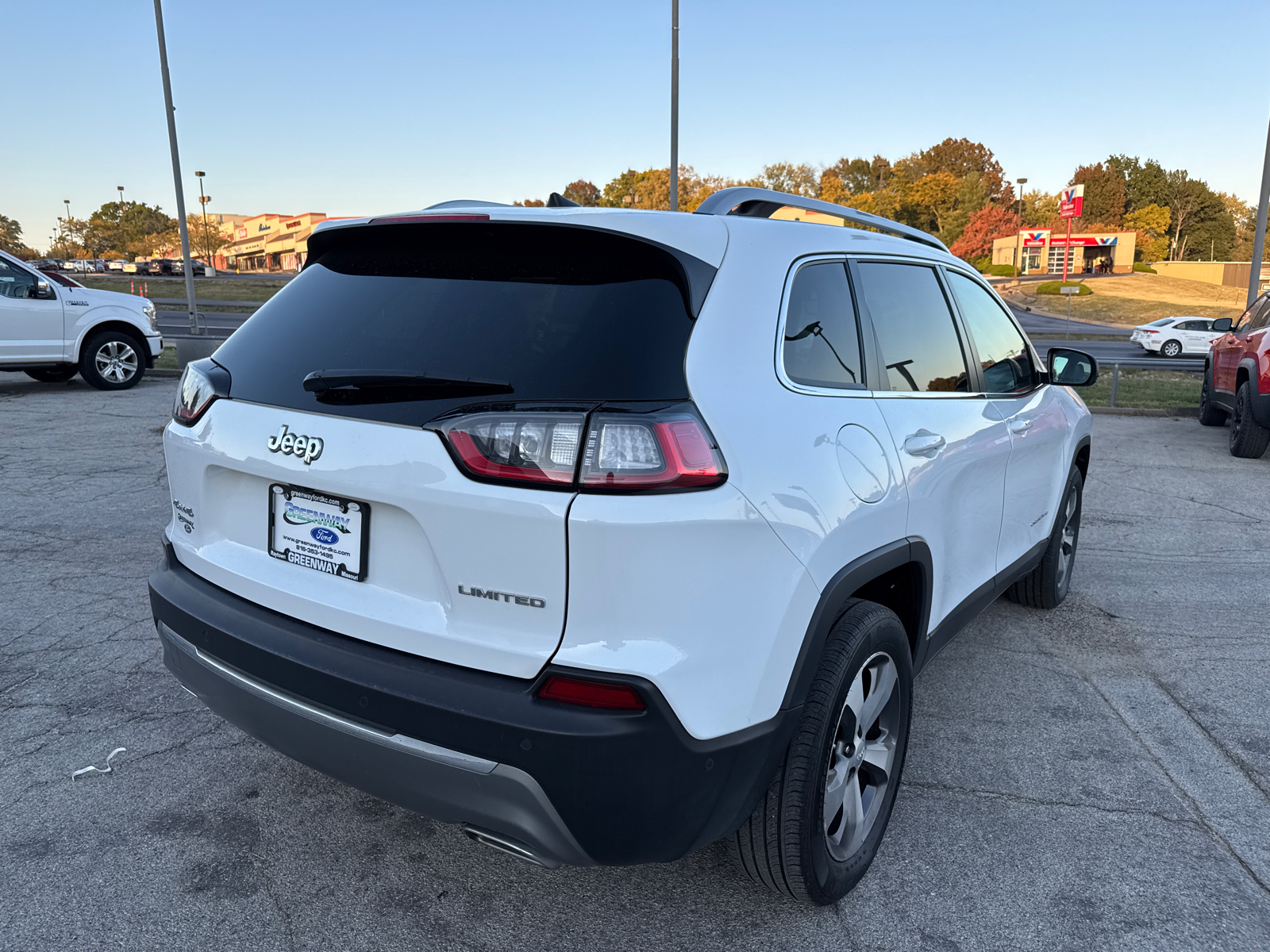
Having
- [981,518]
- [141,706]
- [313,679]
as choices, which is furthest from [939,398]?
[141,706]

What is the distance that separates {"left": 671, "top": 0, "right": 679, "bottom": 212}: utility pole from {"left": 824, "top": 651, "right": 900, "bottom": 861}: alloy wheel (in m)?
13.0

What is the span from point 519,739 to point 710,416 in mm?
776

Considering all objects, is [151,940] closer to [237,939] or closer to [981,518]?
[237,939]

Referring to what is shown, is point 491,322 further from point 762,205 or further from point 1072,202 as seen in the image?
point 1072,202

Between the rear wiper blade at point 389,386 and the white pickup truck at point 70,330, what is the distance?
40.3ft

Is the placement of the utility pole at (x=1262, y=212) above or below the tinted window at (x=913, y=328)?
above

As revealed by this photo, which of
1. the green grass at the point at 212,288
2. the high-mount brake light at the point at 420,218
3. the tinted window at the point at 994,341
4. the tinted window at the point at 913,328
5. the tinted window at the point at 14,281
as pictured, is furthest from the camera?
the green grass at the point at 212,288

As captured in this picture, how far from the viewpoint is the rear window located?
2.00 meters

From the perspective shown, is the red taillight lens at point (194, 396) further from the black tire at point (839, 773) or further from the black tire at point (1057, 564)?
the black tire at point (1057, 564)

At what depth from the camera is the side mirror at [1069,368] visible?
424cm

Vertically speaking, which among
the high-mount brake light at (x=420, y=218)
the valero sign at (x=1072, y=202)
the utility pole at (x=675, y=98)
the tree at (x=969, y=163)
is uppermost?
the tree at (x=969, y=163)

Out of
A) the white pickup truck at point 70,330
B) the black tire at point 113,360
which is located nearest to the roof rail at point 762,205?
the white pickup truck at point 70,330

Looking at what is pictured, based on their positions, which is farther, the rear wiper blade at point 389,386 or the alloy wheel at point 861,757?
the alloy wheel at point 861,757

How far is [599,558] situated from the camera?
184 centimetres
